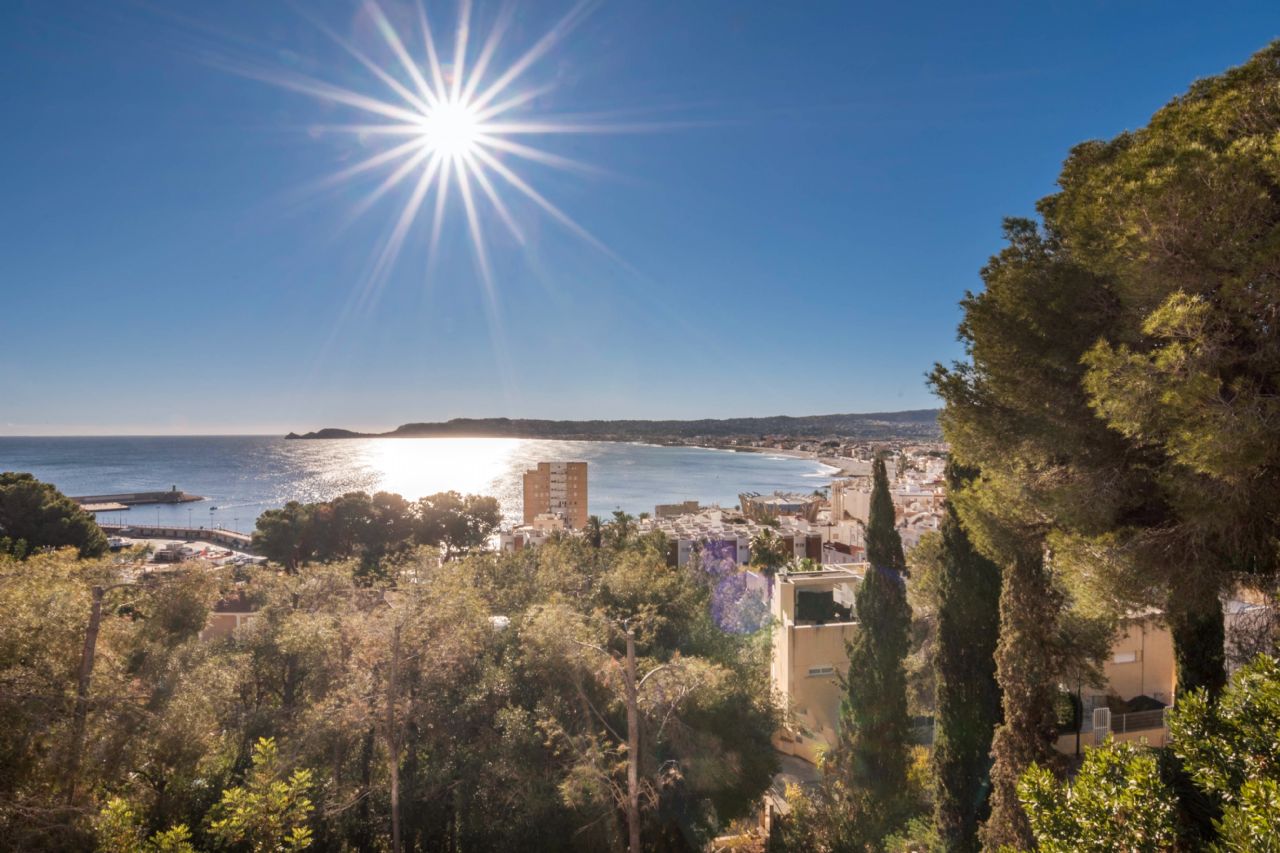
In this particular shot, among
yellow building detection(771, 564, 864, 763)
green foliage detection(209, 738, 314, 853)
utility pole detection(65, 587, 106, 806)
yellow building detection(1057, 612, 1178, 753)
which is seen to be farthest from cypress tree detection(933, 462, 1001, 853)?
utility pole detection(65, 587, 106, 806)

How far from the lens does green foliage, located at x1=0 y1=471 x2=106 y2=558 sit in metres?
18.4

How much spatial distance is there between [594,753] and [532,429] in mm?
89139

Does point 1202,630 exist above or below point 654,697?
above

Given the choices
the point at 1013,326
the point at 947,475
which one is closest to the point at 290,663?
the point at 947,475

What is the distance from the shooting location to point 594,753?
22.0 ft

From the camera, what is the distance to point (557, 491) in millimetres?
41594

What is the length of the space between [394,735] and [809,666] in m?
6.62

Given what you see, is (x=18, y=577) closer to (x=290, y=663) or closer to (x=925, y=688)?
(x=290, y=663)

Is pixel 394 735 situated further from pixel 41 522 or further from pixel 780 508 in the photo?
pixel 780 508

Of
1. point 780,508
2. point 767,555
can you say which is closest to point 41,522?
point 767,555

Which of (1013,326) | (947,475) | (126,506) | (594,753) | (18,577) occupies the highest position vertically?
(1013,326)

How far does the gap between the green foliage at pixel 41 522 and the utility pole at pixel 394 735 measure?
1748 centimetres

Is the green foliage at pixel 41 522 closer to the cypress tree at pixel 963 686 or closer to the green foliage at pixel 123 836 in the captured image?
the green foliage at pixel 123 836

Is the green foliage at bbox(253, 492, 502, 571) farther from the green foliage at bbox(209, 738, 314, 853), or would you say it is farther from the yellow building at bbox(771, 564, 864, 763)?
the green foliage at bbox(209, 738, 314, 853)
